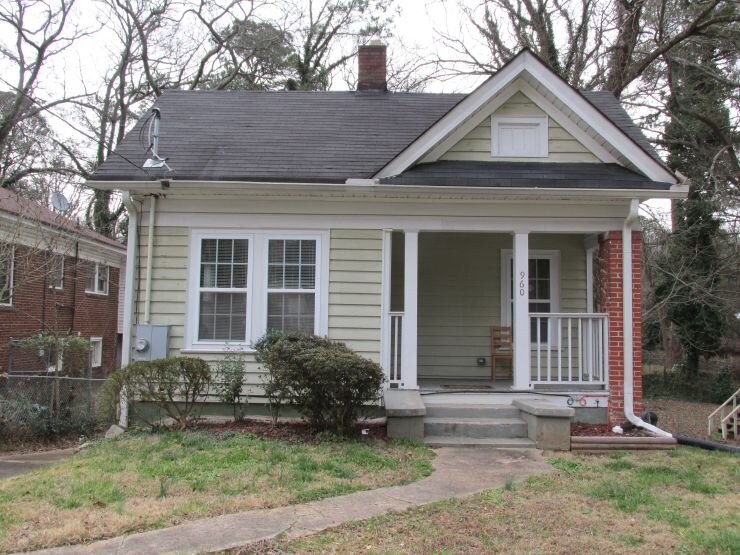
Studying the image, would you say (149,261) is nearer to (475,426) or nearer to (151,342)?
(151,342)

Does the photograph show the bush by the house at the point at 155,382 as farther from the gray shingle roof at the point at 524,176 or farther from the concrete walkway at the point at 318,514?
the gray shingle roof at the point at 524,176

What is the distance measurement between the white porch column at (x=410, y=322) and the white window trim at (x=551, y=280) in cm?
238

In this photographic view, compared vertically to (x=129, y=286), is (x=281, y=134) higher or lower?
Result: higher

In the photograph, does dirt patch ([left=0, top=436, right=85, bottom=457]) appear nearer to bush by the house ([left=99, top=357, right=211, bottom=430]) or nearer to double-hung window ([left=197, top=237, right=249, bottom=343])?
bush by the house ([left=99, top=357, right=211, bottom=430])

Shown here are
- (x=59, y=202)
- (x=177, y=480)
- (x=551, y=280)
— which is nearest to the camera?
(x=177, y=480)

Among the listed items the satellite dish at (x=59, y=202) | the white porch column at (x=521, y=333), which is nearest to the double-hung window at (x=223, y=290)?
the white porch column at (x=521, y=333)

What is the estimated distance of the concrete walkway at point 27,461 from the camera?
7.19 metres

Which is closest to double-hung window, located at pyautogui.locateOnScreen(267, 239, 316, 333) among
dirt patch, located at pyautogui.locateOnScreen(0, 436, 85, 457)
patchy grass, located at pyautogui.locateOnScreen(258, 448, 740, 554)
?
dirt patch, located at pyautogui.locateOnScreen(0, 436, 85, 457)

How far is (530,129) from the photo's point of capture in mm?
8742

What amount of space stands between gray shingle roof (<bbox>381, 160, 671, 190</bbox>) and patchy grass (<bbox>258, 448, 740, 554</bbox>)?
3.89 metres

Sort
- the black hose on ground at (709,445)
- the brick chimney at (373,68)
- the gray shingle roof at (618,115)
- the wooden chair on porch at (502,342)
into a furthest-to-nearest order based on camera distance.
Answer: the brick chimney at (373,68), the wooden chair on porch at (502,342), the gray shingle roof at (618,115), the black hose on ground at (709,445)

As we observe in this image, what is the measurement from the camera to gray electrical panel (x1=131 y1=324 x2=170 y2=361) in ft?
26.3

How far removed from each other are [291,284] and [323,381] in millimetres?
2204

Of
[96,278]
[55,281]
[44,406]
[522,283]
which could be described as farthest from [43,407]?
[96,278]
